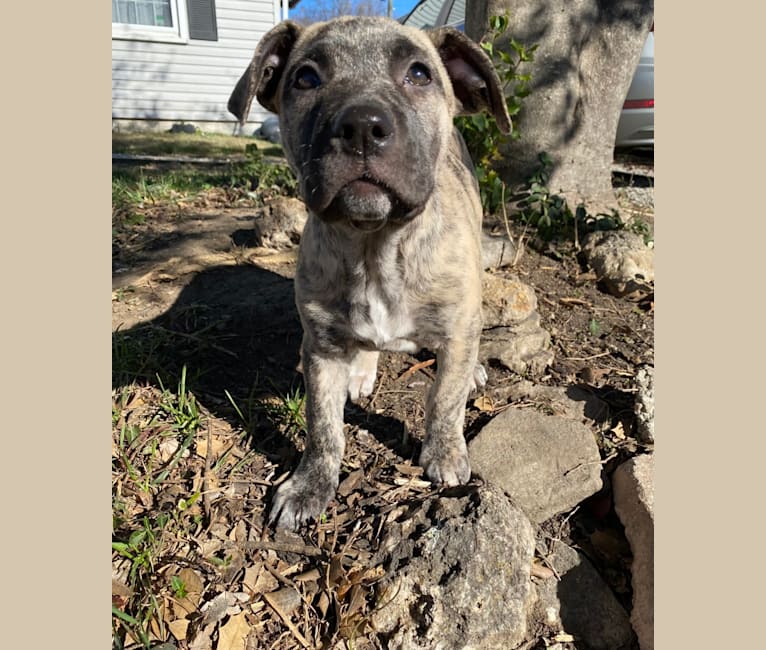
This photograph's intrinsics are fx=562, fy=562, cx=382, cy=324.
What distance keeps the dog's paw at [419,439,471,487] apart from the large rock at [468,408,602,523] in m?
0.12

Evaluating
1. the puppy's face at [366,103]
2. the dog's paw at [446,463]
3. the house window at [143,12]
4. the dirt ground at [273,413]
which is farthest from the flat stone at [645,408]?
the house window at [143,12]

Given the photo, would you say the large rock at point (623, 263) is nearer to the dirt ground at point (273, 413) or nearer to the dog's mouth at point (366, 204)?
the dirt ground at point (273, 413)

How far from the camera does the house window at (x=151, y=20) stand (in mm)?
14352

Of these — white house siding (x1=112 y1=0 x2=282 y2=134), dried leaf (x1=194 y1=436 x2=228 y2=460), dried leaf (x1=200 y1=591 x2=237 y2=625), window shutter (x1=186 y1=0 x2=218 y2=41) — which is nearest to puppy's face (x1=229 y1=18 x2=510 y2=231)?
dried leaf (x1=194 y1=436 x2=228 y2=460)

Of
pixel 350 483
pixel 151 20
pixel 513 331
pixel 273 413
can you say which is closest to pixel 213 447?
pixel 273 413

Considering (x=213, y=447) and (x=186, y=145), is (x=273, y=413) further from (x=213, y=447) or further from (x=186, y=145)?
(x=186, y=145)

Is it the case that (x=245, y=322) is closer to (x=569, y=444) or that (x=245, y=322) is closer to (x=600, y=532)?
(x=569, y=444)

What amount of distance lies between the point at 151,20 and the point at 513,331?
49.5 ft

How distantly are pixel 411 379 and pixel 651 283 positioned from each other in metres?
2.45

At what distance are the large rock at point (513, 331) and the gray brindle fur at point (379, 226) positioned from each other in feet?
2.83

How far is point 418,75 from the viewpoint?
2793 mm

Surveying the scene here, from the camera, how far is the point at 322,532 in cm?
283

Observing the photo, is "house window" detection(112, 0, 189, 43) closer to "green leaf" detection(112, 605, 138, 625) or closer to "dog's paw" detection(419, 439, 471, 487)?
"dog's paw" detection(419, 439, 471, 487)

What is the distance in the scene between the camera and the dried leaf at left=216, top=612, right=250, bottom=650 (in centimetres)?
227
